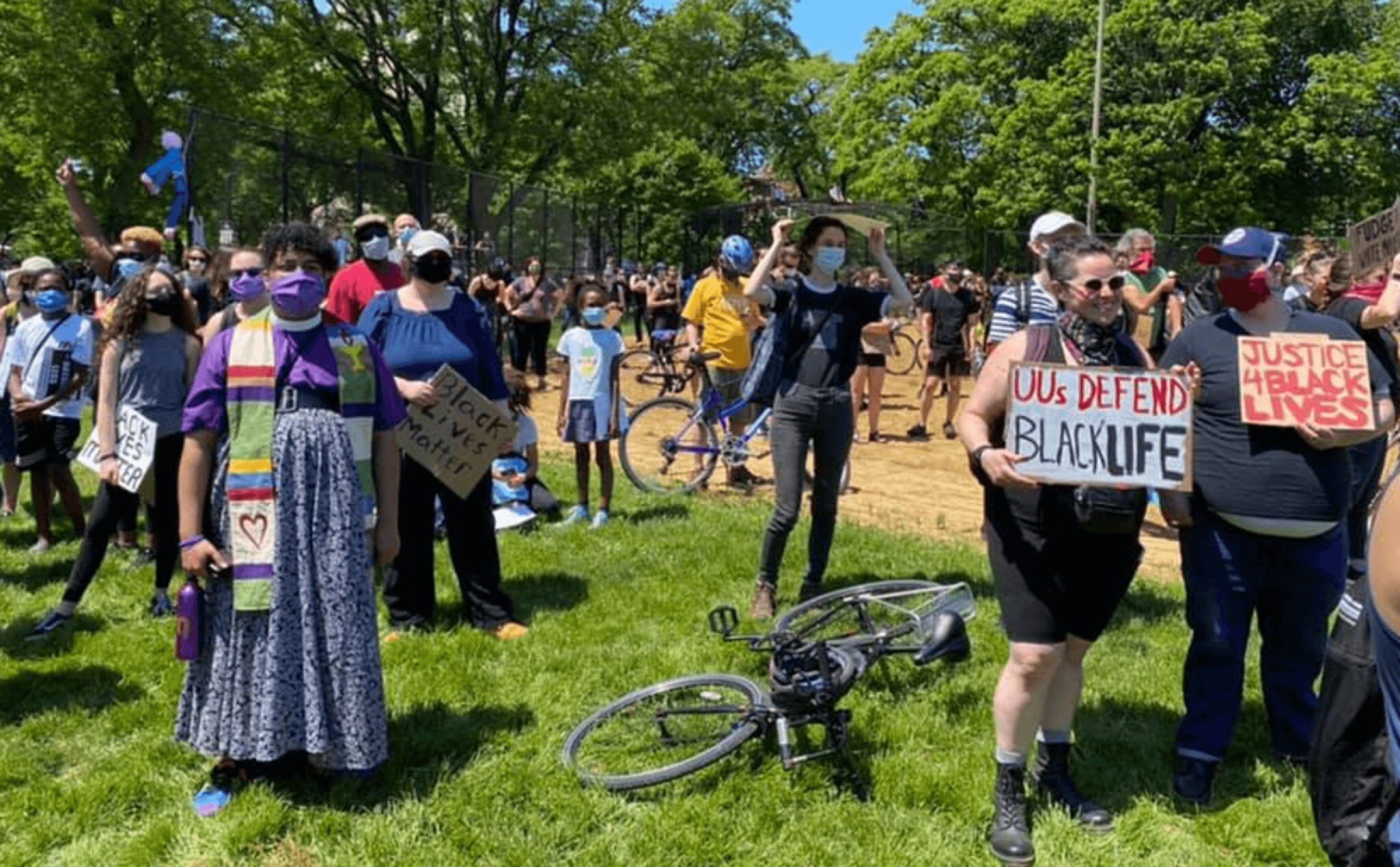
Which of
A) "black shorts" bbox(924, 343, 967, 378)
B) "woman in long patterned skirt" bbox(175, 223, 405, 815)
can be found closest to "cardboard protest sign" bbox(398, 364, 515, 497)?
"woman in long patterned skirt" bbox(175, 223, 405, 815)

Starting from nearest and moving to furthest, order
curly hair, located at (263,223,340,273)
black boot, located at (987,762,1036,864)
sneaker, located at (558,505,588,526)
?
1. black boot, located at (987,762,1036,864)
2. curly hair, located at (263,223,340,273)
3. sneaker, located at (558,505,588,526)

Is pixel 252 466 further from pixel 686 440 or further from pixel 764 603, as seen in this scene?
pixel 686 440

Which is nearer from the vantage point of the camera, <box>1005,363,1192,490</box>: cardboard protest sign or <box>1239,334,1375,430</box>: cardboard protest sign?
<box>1005,363,1192,490</box>: cardboard protest sign

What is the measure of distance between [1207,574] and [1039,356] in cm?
116

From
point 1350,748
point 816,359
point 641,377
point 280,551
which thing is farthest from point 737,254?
point 641,377

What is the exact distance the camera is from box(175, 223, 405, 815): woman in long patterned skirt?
344 centimetres

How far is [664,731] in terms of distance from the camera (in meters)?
4.05

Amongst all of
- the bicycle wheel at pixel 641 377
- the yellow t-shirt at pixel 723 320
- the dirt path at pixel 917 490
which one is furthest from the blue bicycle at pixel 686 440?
the bicycle wheel at pixel 641 377

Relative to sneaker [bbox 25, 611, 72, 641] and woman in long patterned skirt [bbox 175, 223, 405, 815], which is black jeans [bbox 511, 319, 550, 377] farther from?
woman in long patterned skirt [bbox 175, 223, 405, 815]

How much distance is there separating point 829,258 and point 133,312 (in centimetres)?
353

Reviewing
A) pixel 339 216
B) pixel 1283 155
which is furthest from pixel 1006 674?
pixel 1283 155

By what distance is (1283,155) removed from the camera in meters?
32.4

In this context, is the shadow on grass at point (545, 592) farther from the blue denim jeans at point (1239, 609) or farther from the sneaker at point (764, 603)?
the blue denim jeans at point (1239, 609)

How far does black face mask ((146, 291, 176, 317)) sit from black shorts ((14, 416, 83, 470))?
1.89 metres
